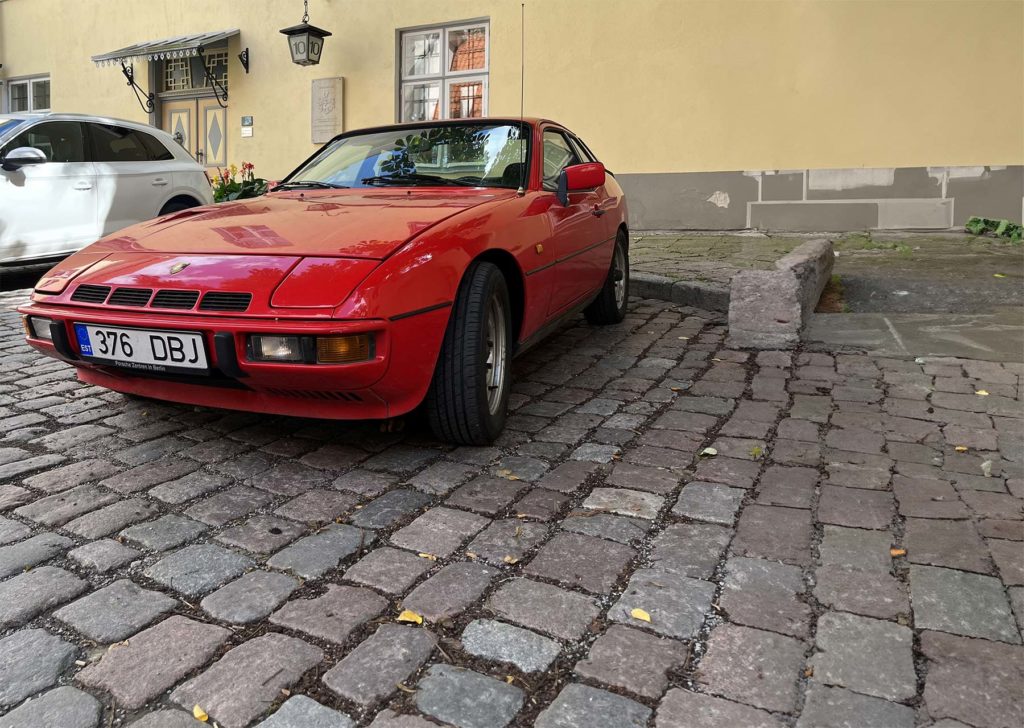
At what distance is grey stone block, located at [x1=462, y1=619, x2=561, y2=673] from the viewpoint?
5.67 feet

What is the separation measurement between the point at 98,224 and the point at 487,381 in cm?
515

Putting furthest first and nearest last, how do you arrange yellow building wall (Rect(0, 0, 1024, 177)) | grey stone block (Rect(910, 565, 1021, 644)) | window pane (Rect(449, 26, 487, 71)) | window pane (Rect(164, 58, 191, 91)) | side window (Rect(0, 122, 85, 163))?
1. window pane (Rect(164, 58, 191, 91))
2. window pane (Rect(449, 26, 487, 71))
3. yellow building wall (Rect(0, 0, 1024, 177))
4. side window (Rect(0, 122, 85, 163))
5. grey stone block (Rect(910, 565, 1021, 644))

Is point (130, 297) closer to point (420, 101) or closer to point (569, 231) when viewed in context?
point (569, 231)

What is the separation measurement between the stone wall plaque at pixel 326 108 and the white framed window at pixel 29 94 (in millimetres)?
6465

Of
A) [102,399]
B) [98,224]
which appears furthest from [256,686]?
[98,224]

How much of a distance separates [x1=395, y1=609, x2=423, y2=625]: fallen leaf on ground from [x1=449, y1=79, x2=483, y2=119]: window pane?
9.56 m

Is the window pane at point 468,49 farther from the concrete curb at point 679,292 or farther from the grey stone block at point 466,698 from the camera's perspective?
the grey stone block at point 466,698

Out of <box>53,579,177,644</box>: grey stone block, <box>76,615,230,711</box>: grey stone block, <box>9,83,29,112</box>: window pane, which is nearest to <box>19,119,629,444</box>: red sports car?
<box>53,579,177,644</box>: grey stone block

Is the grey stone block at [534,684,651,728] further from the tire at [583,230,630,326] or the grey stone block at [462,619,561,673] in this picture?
the tire at [583,230,630,326]

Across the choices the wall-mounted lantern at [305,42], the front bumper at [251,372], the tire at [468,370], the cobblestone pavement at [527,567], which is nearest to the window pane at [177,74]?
the wall-mounted lantern at [305,42]

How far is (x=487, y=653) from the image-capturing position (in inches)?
69.1

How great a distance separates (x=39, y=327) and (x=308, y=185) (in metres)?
1.50

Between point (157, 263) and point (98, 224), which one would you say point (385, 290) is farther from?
point (98, 224)

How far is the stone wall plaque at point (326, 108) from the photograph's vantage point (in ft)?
36.8
